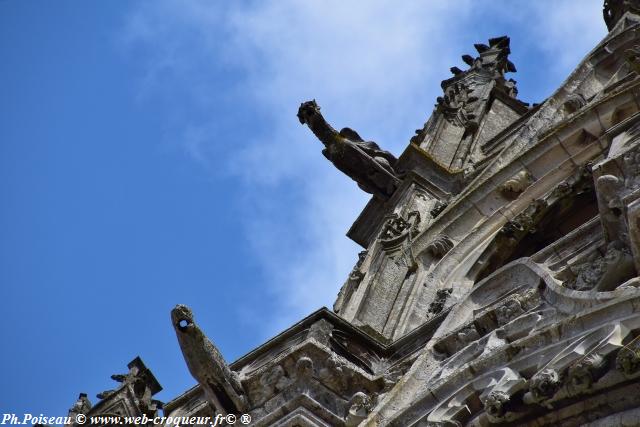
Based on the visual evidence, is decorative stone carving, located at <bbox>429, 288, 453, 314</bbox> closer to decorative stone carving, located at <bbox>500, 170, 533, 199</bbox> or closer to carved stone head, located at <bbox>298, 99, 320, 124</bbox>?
decorative stone carving, located at <bbox>500, 170, 533, 199</bbox>

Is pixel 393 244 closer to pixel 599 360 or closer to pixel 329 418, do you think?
pixel 329 418

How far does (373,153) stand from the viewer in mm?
18656

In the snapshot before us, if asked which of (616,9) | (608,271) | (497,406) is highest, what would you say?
(616,9)

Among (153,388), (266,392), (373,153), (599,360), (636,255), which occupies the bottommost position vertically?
(599,360)

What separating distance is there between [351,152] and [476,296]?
326 inches

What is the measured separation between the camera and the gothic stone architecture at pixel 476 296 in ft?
26.6

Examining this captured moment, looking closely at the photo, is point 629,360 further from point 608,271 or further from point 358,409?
point 358,409

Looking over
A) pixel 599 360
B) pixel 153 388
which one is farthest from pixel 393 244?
pixel 599 360

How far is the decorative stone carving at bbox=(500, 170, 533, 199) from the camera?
15.6m

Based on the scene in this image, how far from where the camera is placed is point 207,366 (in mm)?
10477

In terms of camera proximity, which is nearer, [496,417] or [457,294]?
[496,417]

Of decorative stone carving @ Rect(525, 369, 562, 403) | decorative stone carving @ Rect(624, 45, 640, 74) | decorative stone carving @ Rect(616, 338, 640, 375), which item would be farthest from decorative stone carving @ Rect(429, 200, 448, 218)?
decorative stone carving @ Rect(616, 338, 640, 375)

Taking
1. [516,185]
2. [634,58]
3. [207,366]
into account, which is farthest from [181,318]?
[634,58]

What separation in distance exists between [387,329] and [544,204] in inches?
102
